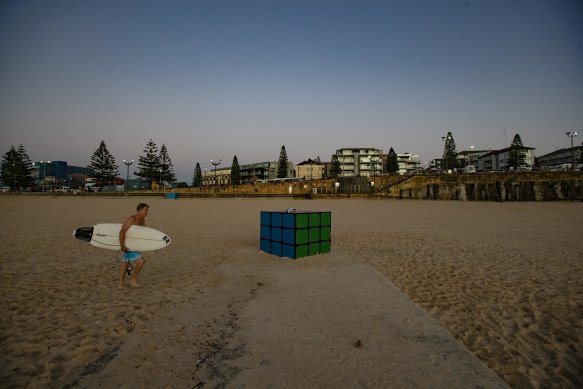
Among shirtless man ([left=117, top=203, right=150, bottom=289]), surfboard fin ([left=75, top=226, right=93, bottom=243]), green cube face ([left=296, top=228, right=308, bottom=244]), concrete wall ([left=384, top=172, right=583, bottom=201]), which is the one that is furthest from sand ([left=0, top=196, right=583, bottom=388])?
concrete wall ([left=384, top=172, right=583, bottom=201])

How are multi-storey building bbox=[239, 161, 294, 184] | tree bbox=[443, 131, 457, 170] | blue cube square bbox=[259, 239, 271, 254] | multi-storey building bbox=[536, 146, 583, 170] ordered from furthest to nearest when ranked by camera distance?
1. multi-storey building bbox=[239, 161, 294, 184]
2. multi-storey building bbox=[536, 146, 583, 170]
3. tree bbox=[443, 131, 457, 170]
4. blue cube square bbox=[259, 239, 271, 254]

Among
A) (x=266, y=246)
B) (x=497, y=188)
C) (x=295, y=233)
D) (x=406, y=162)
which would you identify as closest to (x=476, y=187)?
(x=497, y=188)

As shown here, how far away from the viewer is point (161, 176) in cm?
9244

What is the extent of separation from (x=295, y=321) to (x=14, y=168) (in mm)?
114656

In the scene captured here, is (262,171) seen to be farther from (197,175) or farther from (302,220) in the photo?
(302,220)

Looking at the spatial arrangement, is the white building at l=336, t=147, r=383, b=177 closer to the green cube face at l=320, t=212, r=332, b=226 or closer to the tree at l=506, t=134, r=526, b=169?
the tree at l=506, t=134, r=526, b=169

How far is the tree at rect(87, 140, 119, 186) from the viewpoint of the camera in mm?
83625

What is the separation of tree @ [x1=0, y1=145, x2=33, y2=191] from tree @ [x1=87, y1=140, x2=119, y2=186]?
810 inches

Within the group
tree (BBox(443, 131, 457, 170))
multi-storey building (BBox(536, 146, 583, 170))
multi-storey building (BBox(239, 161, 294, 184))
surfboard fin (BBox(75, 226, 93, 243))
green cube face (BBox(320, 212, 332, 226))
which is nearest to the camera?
surfboard fin (BBox(75, 226, 93, 243))

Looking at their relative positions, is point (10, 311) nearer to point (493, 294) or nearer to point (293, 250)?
point (293, 250)

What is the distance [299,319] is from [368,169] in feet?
381

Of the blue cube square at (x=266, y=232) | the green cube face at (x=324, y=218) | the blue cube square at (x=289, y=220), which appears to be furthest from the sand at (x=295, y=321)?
the green cube face at (x=324, y=218)

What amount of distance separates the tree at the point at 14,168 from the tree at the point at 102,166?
67.5 ft

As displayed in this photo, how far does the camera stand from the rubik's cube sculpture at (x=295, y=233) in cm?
934
